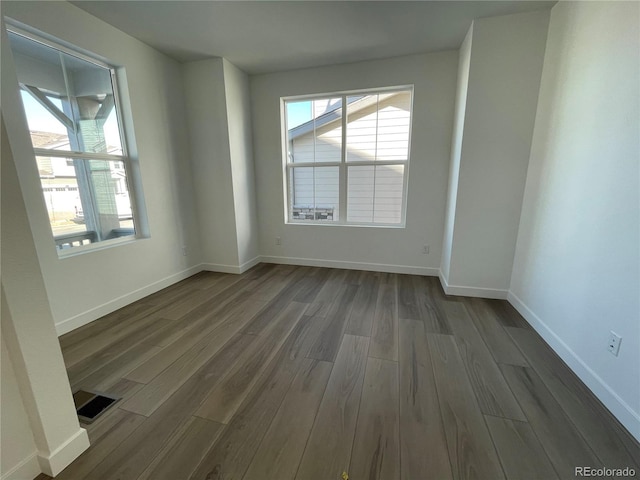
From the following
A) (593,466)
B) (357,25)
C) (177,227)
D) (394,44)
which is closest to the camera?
(593,466)

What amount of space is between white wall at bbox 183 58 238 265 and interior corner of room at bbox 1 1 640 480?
20 millimetres

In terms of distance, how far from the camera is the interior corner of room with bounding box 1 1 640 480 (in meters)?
1.13

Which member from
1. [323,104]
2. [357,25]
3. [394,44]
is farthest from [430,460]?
[323,104]

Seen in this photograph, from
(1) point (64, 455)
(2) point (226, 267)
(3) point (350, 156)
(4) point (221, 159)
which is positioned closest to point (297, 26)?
(3) point (350, 156)

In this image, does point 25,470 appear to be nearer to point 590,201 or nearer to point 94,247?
point 94,247

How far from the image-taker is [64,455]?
112cm

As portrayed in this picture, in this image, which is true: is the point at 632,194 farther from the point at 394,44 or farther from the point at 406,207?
the point at 394,44

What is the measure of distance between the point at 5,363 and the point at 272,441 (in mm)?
1124

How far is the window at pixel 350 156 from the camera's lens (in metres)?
3.33

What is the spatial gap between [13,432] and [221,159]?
290cm

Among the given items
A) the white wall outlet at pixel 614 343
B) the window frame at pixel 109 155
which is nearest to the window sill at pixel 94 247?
the window frame at pixel 109 155

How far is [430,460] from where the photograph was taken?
45.4 inches

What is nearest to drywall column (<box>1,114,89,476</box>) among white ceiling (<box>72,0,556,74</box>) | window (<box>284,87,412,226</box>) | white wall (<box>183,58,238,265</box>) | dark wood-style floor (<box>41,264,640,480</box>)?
dark wood-style floor (<box>41,264,640,480</box>)

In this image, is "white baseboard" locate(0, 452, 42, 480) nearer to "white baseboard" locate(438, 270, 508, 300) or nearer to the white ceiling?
the white ceiling
